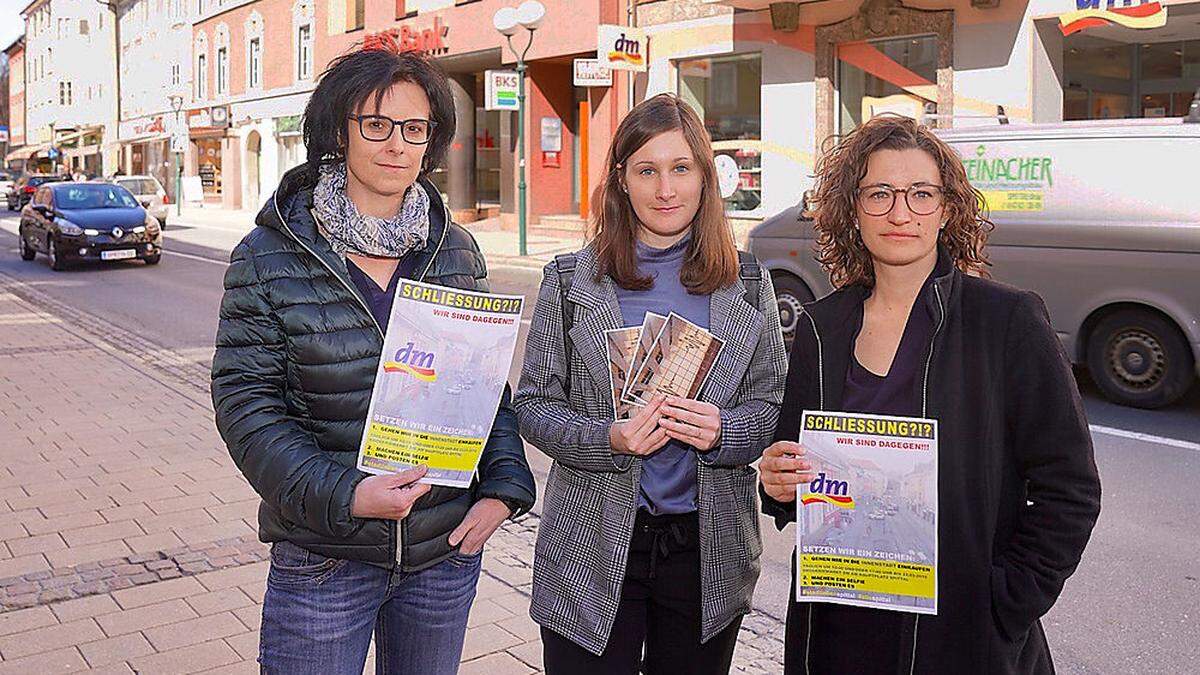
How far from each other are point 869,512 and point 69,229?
67.3 feet

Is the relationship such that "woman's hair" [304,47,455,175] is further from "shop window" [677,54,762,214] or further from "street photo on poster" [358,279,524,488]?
"shop window" [677,54,762,214]

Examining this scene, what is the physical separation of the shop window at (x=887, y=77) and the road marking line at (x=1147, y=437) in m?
10.4

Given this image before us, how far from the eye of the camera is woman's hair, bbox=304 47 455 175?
2389 mm

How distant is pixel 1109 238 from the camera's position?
8.54 m

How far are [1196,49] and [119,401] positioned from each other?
51.8 ft

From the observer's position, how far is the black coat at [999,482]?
2154mm

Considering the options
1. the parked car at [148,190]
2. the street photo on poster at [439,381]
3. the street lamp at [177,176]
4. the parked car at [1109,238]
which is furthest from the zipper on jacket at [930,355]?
the street lamp at [177,176]

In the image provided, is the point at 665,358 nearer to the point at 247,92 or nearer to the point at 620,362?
the point at 620,362

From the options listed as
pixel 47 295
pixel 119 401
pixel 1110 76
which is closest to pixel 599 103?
pixel 1110 76

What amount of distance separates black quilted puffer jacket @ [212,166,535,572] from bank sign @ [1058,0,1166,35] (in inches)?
582

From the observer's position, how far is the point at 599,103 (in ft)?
77.3

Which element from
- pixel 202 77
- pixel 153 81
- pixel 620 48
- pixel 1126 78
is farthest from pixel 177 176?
pixel 1126 78

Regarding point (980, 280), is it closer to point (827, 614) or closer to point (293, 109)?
point (827, 614)

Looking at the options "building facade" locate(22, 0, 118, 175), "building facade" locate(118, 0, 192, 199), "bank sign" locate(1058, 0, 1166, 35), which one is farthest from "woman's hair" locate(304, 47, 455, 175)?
"building facade" locate(22, 0, 118, 175)
